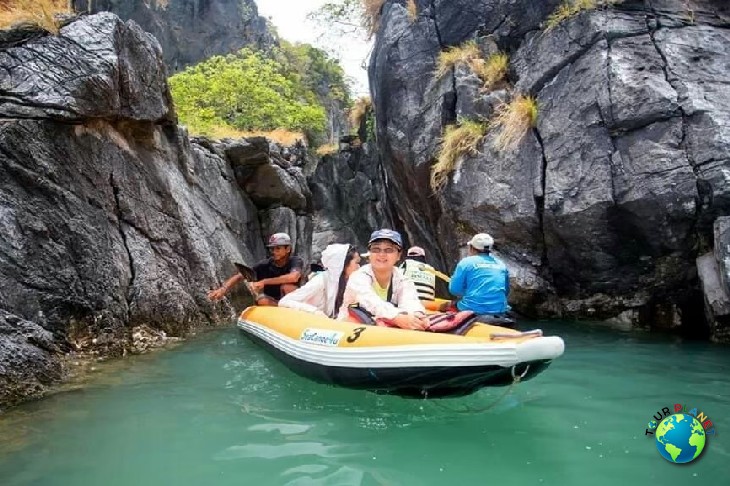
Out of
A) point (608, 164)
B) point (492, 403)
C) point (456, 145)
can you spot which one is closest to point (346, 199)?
point (456, 145)

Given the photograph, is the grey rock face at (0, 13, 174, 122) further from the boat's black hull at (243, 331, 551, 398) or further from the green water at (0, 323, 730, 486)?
the boat's black hull at (243, 331, 551, 398)

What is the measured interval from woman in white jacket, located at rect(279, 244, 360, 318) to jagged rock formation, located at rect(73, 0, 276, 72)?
22.3 metres

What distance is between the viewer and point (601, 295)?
8.96 meters

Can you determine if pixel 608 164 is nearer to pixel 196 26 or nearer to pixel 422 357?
pixel 422 357

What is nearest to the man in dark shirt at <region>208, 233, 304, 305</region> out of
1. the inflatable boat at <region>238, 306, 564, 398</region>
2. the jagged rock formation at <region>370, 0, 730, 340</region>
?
the inflatable boat at <region>238, 306, 564, 398</region>

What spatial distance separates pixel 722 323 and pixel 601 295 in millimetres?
2123

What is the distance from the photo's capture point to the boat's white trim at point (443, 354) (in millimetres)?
3393

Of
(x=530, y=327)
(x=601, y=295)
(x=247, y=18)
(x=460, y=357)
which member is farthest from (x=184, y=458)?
(x=247, y=18)

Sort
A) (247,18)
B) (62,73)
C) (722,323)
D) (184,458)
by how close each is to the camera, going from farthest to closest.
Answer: (247,18)
(722,323)
(62,73)
(184,458)

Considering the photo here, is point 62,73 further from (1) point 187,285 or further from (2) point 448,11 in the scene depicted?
(2) point 448,11

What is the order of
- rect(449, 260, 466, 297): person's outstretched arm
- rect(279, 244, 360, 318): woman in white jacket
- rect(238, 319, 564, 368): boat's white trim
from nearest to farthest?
1. rect(238, 319, 564, 368): boat's white trim
2. rect(449, 260, 466, 297): person's outstretched arm
3. rect(279, 244, 360, 318): woman in white jacket

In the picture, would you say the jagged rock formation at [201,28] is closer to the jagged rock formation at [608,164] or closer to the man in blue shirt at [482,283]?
the jagged rock formation at [608,164]

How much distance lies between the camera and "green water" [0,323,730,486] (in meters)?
2.97

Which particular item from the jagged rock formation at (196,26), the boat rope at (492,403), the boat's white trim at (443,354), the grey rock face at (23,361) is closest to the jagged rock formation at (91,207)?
the grey rock face at (23,361)
